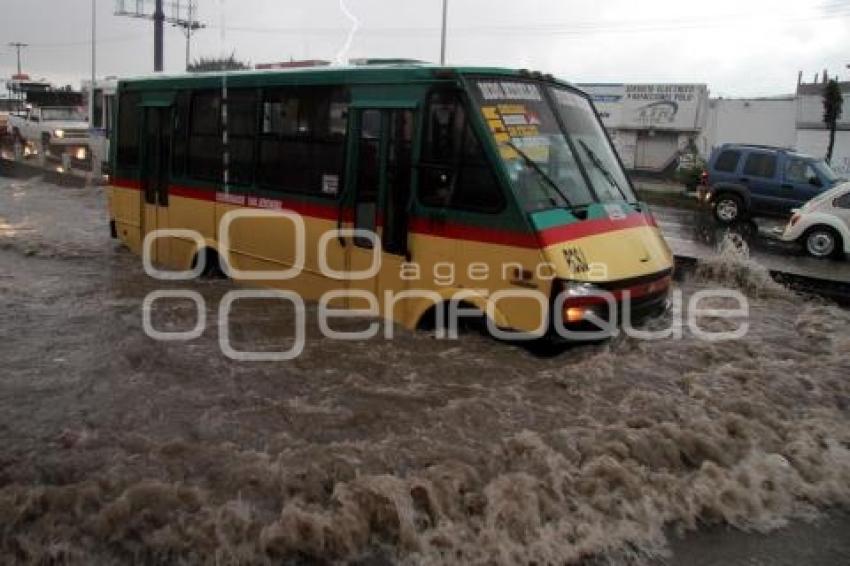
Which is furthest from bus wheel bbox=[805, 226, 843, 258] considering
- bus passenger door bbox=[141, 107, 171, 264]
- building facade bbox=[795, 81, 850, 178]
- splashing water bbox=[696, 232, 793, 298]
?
building facade bbox=[795, 81, 850, 178]

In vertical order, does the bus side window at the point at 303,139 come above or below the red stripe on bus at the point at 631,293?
above

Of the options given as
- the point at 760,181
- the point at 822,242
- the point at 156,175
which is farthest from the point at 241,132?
the point at 760,181

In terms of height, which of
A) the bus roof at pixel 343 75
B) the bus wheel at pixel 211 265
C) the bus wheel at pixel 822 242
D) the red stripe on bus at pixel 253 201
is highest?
the bus roof at pixel 343 75

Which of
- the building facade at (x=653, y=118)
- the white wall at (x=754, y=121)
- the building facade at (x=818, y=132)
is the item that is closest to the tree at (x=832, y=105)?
the building facade at (x=818, y=132)

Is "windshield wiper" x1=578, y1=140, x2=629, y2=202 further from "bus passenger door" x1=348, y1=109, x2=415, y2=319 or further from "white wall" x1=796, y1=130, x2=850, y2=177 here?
"white wall" x1=796, y1=130, x2=850, y2=177

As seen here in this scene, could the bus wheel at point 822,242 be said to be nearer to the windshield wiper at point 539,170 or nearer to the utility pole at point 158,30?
the windshield wiper at point 539,170

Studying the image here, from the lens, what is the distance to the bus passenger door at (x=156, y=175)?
10.2m

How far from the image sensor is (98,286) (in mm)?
9977

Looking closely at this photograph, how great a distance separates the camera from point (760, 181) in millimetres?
19391

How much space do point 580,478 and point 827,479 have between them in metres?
1.59

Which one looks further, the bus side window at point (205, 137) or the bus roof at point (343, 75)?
the bus side window at point (205, 137)

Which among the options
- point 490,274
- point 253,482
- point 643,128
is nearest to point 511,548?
point 253,482

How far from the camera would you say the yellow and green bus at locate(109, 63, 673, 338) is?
20.6ft

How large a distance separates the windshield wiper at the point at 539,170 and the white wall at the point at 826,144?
3167cm
